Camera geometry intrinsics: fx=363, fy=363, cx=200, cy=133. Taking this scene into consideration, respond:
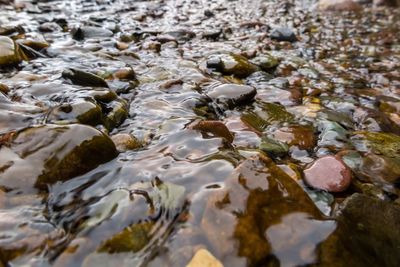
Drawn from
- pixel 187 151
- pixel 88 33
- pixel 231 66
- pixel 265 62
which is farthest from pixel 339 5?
pixel 187 151

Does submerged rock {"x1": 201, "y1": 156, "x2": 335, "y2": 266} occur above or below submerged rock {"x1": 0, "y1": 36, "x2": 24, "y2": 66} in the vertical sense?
below

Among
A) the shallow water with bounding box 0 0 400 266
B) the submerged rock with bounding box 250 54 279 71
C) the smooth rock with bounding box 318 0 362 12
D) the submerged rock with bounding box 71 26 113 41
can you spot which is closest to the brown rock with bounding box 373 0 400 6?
the smooth rock with bounding box 318 0 362 12

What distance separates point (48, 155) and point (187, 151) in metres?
0.91

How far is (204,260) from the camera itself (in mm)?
1663

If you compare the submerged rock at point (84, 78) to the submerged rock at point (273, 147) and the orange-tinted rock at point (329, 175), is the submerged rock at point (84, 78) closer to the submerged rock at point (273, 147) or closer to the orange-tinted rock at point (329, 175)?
the submerged rock at point (273, 147)

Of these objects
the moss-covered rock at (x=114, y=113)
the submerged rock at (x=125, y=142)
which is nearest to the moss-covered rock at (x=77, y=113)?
the moss-covered rock at (x=114, y=113)

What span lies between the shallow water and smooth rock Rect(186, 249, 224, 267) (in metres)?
0.02

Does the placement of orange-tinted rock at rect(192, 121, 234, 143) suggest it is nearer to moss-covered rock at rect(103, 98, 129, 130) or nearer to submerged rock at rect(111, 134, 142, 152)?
submerged rock at rect(111, 134, 142, 152)

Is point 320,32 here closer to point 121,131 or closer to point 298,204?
point 121,131

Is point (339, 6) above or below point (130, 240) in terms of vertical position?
below

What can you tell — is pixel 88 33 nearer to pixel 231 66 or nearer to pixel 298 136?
pixel 231 66

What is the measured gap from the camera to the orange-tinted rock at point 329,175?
2.49 meters

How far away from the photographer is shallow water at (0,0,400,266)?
1.77m

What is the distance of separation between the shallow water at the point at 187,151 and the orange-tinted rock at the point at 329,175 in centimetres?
7
